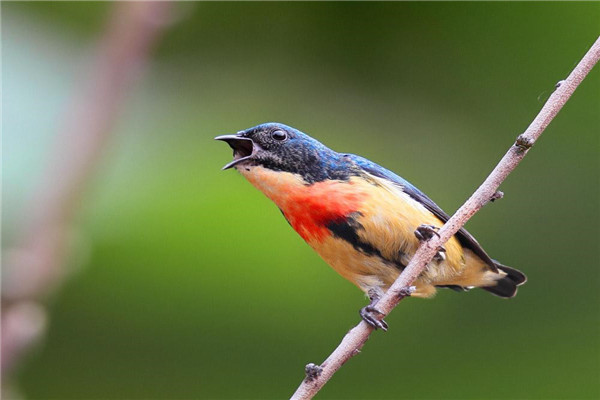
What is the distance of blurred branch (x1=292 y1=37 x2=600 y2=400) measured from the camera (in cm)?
208

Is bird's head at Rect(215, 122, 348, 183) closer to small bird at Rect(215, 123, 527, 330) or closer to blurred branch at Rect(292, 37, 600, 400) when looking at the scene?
small bird at Rect(215, 123, 527, 330)

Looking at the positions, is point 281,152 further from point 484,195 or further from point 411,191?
point 484,195

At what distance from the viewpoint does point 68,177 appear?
1.36 m

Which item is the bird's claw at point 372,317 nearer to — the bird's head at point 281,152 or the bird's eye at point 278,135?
the bird's head at point 281,152

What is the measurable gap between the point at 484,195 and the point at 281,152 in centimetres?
86

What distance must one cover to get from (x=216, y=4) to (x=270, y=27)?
35cm

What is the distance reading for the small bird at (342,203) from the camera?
2.81 meters

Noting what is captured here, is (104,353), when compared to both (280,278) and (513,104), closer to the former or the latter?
(280,278)

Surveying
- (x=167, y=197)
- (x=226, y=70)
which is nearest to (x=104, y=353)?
(x=167, y=197)

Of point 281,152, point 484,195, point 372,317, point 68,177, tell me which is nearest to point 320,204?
point 281,152

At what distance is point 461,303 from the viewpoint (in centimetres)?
438

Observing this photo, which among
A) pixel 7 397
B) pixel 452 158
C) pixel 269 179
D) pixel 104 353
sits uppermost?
pixel 452 158

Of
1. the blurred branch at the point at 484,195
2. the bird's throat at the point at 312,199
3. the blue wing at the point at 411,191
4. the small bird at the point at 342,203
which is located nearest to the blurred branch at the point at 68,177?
the blurred branch at the point at 484,195

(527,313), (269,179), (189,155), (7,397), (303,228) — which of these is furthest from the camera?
(527,313)
